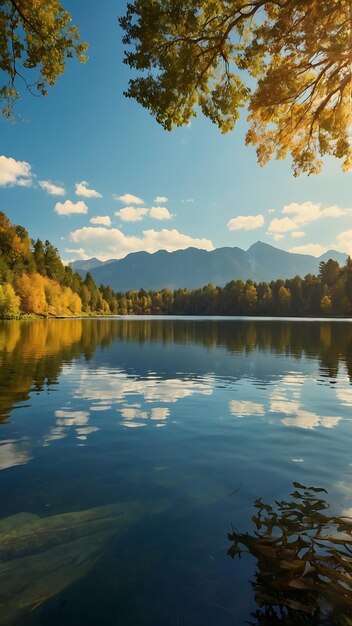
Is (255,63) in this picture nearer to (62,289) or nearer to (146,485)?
(146,485)

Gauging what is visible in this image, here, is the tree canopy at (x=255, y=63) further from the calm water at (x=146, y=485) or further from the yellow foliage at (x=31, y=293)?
the yellow foliage at (x=31, y=293)

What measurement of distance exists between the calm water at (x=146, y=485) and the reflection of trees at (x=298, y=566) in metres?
0.25

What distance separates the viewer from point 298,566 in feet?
15.6

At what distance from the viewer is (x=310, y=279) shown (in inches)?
7057

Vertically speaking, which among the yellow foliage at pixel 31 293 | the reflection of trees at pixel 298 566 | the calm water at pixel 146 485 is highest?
the yellow foliage at pixel 31 293

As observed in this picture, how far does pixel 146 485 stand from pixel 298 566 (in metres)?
3.91

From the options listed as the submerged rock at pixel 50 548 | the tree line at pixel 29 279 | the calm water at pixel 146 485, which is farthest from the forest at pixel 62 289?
the submerged rock at pixel 50 548

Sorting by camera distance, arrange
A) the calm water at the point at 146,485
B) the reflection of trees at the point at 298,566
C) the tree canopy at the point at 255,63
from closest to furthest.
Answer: the reflection of trees at the point at 298,566 → the calm water at the point at 146,485 → the tree canopy at the point at 255,63

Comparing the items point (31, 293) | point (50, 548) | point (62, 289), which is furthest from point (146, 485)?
point (62, 289)

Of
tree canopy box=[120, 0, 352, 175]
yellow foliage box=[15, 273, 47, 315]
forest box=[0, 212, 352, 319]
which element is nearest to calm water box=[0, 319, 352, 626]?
tree canopy box=[120, 0, 352, 175]

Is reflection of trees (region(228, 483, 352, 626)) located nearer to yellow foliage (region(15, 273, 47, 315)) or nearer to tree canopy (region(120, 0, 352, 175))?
tree canopy (region(120, 0, 352, 175))

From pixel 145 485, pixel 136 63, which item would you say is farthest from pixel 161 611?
pixel 136 63

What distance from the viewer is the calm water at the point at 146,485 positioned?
4.70 m

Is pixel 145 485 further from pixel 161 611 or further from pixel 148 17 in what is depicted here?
pixel 148 17
